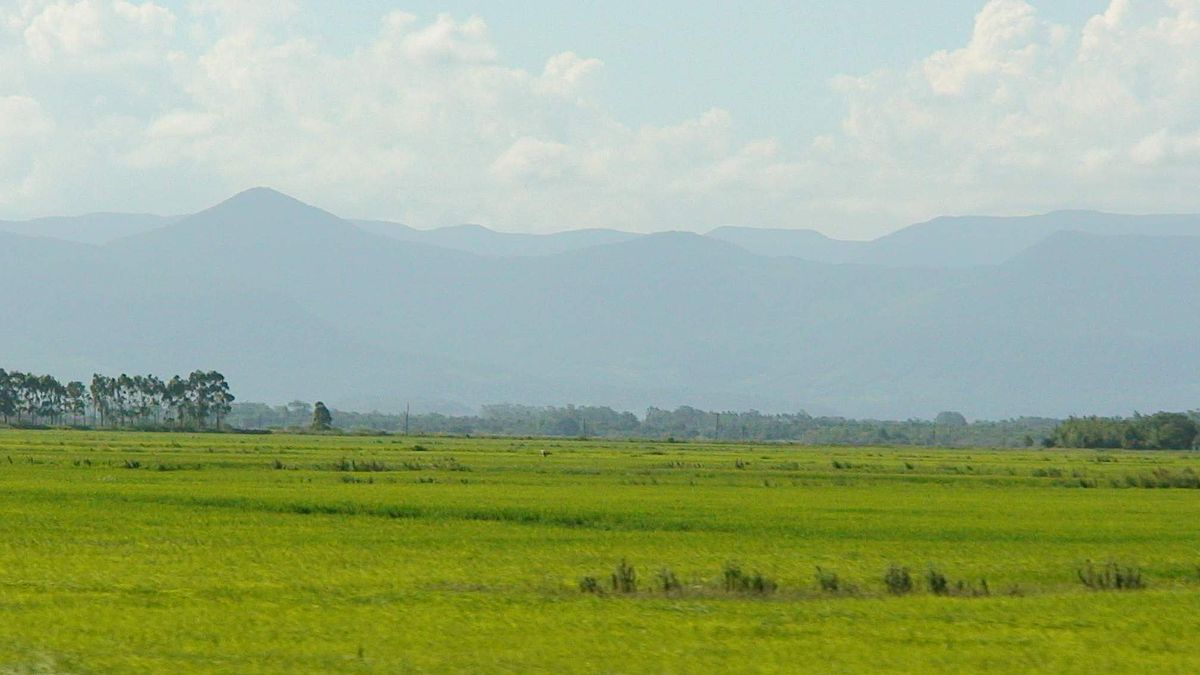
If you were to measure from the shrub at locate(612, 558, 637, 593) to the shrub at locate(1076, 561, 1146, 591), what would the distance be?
7981mm

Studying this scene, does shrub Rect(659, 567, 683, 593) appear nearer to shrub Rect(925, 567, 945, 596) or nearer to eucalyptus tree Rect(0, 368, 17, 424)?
shrub Rect(925, 567, 945, 596)

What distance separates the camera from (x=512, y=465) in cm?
7200

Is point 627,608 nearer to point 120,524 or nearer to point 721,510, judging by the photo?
point 120,524

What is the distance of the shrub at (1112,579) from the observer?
90.4 feet

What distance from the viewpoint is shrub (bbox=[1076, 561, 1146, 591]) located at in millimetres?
27547

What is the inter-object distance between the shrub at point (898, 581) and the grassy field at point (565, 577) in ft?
0.92

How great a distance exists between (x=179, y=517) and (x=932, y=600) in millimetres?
20010

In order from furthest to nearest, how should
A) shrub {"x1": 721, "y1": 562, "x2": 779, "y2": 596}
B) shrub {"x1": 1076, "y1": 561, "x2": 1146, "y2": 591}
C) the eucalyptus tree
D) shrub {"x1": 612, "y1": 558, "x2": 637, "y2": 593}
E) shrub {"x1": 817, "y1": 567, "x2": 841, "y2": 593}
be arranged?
the eucalyptus tree
shrub {"x1": 1076, "y1": 561, "x2": 1146, "y2": 591}
shrub {"x1": 817, "y1": 567, "x2": 841, "y2": 593}
shrub {"x1": 721, "y1": 562, "x2": 779, "y2": 596}
shrub {"x1": 612, "y1": 558, "x2": 637, "y2": 593}

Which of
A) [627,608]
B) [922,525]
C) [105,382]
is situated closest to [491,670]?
[627,608]

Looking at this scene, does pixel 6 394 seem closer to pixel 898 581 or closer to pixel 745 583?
pixel 745 583

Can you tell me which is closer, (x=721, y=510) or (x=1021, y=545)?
(x=1021, y=545)

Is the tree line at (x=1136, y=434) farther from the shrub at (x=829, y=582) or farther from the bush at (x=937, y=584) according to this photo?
the shrub at (x=829, y=582)

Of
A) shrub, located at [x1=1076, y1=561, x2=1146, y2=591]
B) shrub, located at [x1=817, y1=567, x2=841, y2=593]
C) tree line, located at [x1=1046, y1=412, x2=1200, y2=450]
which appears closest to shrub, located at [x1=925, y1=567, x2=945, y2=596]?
shrub, located at [x1=817, y1=567, x2=841, y2=593]

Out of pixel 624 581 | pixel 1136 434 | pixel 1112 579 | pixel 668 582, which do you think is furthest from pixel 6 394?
pixel 1112 579
